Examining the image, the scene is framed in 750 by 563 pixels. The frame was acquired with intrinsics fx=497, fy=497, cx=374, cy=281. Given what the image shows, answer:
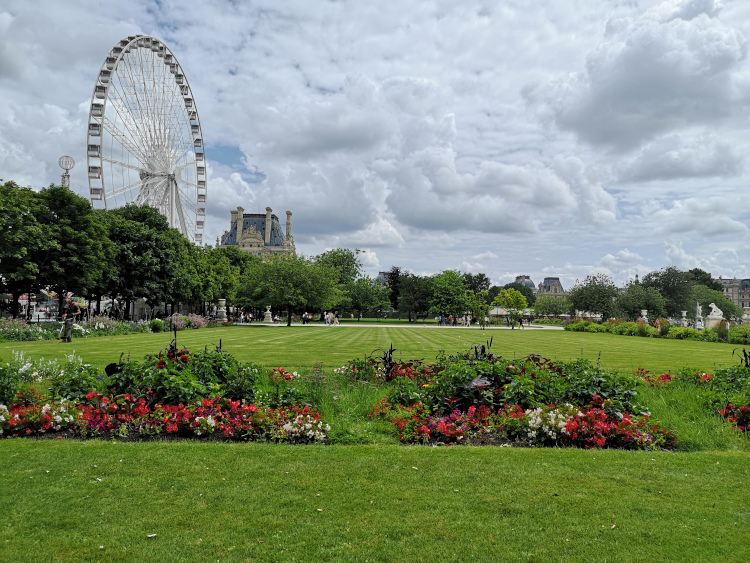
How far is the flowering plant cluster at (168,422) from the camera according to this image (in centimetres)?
624

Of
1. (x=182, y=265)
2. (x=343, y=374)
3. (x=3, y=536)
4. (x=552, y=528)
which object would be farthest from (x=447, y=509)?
(x=182, y=265)

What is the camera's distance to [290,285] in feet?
162

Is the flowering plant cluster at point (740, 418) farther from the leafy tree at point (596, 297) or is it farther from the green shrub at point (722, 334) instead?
the leafy tree at point (596, 297)

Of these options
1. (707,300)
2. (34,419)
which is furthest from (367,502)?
(707,300)

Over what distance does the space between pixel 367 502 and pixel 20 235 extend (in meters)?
27.7

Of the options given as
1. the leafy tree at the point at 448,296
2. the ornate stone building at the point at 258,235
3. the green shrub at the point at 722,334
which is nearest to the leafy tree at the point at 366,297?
the leafy tree at the point at 448,296

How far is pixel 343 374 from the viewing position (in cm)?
1002

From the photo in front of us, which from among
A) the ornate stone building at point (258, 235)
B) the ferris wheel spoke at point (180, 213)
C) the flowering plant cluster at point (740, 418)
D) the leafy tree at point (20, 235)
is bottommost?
the flowering plant cluster at point (740, 418)

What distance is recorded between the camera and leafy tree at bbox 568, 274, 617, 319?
59062 millimetres

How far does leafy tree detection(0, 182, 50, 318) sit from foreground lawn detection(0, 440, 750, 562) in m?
24.1

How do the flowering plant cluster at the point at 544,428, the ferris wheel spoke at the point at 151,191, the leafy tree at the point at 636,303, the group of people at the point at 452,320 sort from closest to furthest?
1. the flowering plant cluster at the point at 544,428
2. the ferris wheel spoke at the point at 151,191
3. the group of people at the point at 452,320
4. the leafy tree at the point at 636,303

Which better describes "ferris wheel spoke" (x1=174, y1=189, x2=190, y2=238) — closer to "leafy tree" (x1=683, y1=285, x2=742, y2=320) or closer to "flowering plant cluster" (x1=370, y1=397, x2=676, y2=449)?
"flowering plant cluster" (x1=370, y1=397, x2=676, y2=449)

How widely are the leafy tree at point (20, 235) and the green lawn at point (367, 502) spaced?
78.2 ft

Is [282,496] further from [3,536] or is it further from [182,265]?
[182,265]
